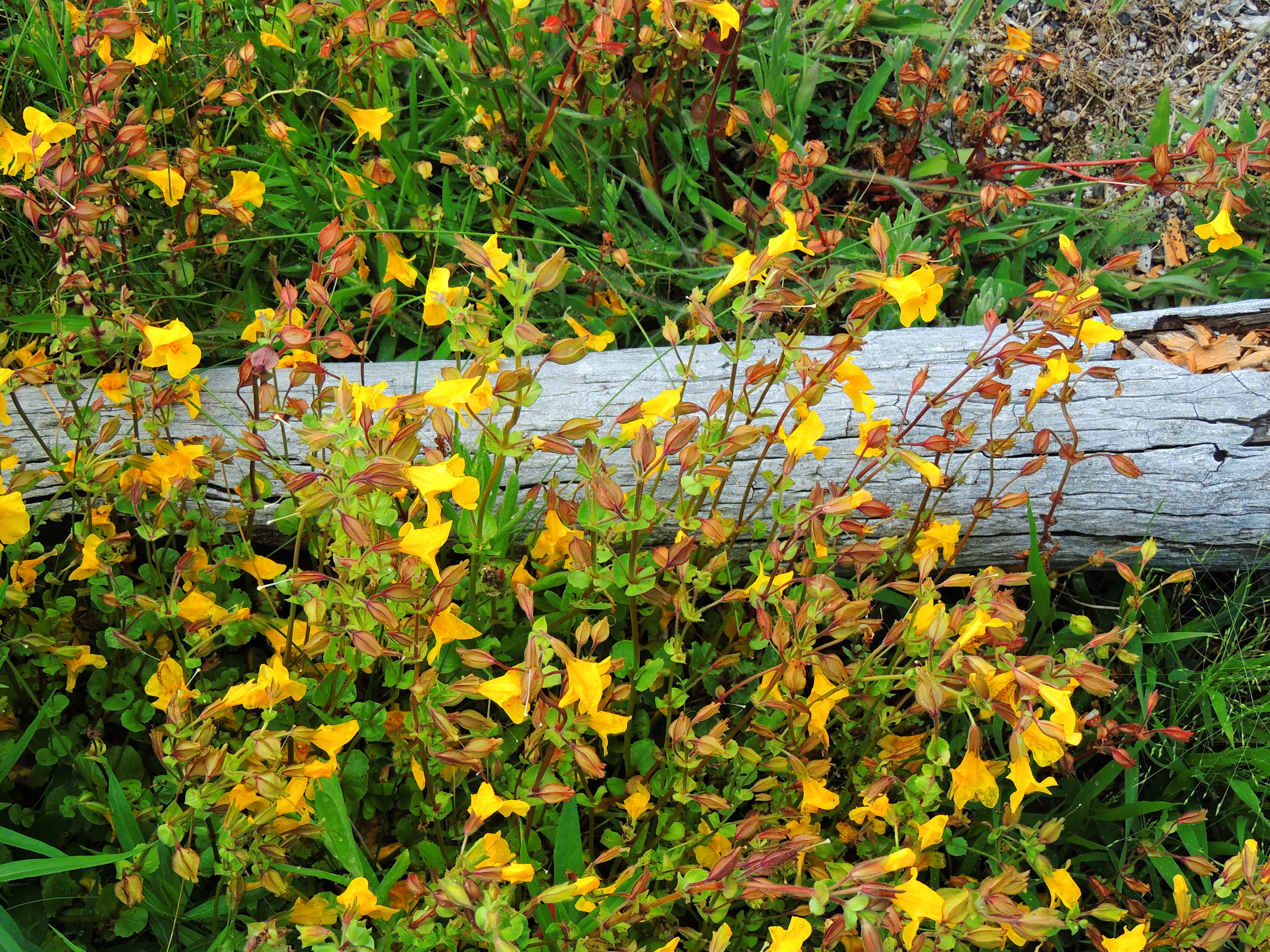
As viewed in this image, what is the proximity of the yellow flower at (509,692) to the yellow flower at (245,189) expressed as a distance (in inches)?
53.6

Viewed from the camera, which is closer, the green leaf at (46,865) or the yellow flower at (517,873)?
the yellow flower at (517,873)

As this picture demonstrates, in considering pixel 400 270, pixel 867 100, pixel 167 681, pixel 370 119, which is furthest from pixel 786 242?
pixel 867 100

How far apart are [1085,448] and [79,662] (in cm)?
194

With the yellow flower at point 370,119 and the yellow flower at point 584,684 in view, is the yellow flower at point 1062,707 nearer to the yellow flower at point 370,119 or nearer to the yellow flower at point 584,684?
the yellow flower at point 584,684

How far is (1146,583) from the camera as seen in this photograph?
2.07 meters

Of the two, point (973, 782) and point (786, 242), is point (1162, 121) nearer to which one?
point (786, 242)

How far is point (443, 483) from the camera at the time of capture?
1.05m

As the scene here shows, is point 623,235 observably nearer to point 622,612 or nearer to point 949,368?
point 949,368

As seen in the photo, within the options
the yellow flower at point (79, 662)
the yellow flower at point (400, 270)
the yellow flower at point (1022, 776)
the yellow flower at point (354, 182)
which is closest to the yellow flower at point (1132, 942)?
the yellow flower at point (1022, 776)

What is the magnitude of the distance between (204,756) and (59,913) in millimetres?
637

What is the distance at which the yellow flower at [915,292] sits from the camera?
140cm

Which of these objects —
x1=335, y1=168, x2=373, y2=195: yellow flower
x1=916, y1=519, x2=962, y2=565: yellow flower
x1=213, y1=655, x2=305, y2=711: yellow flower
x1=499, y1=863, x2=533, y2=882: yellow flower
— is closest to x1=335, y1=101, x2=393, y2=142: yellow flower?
x1=335, y1=168, x2=373, y2=195: yellow flower

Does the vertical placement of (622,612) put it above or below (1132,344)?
below

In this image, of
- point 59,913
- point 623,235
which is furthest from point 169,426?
point 623,235
